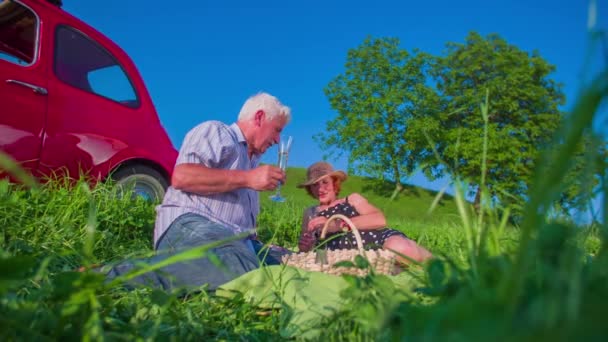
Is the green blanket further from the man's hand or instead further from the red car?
the red car

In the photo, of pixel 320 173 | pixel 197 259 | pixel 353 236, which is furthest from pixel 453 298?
pixel 320 173

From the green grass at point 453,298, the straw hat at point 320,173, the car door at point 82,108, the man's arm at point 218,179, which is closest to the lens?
the green grass at point 453,298

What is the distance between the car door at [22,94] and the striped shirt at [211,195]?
55.9 inches

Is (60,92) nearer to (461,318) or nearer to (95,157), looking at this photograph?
(95,157)

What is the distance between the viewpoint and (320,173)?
4387mm

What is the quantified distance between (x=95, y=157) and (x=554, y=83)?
29414mm

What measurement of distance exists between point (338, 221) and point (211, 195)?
1366 millimetres

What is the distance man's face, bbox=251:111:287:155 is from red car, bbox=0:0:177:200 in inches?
65.4

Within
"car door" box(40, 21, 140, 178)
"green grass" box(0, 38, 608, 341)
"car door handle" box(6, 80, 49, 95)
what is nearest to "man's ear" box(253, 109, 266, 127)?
"green grass" box(0, 38, 608, 341)

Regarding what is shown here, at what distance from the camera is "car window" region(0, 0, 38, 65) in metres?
3.82

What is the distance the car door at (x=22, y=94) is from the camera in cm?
344

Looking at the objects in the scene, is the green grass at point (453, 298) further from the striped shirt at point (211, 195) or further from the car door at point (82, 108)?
the car door at point (82, 108)

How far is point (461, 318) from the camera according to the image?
0.44m

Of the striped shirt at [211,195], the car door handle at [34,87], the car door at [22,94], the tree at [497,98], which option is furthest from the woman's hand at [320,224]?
the tree at [497,98]
